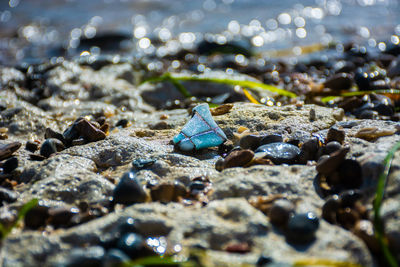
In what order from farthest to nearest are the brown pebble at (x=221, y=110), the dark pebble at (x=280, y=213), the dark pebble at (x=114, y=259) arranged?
the brown pebble at (x=221, y=110)
the dark pebble at (x=280, y=213)
the dark pebble at (x=114, y=259)

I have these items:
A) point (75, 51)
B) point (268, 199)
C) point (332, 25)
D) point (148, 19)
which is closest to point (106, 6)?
point (148, 19)

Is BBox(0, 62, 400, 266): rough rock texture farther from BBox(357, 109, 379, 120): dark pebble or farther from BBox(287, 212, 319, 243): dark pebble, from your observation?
BBox(357, 109, 379, 120): dark pebble

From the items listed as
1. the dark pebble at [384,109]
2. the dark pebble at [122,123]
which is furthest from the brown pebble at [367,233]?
the dark pebble at [122,123]

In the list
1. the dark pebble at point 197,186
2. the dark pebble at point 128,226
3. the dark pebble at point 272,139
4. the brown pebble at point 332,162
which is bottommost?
the dark pebble at point 197,186

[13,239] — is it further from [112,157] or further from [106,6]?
[106,6]

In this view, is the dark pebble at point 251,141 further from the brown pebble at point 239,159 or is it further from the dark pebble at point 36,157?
the dark pebble at point 36,157

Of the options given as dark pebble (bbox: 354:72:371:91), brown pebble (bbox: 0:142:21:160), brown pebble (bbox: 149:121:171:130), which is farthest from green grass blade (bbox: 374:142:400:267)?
dark pebble (bbox: 354:72:371:91)
